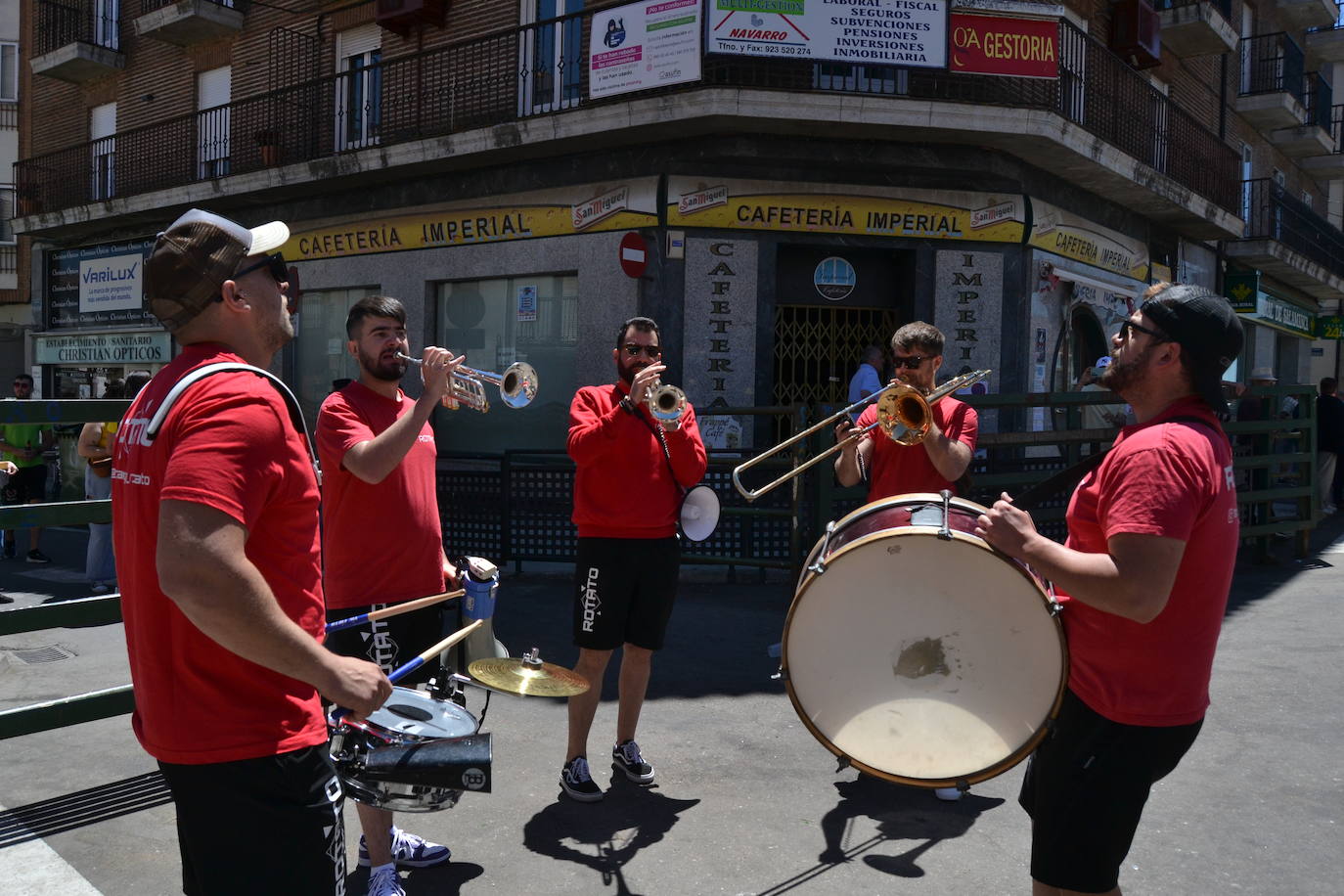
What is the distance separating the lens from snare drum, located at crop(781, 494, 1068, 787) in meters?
2.73

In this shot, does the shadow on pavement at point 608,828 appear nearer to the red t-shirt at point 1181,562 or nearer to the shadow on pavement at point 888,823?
the shadow on pavement at point 888,823

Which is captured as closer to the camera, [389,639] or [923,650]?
[923,650]

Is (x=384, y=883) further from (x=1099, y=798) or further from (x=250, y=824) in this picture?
(x=1099, y=798)

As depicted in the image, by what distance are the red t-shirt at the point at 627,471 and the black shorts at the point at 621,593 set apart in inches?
2.5

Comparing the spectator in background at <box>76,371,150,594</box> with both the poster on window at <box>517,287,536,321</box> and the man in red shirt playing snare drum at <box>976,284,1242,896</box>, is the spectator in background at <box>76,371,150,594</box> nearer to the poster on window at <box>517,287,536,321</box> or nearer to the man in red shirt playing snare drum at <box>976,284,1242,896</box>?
the poster on window at <box>517,287,536,321</box>

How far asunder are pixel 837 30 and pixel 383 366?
10.0m

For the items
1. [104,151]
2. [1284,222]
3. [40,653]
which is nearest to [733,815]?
[40,653]

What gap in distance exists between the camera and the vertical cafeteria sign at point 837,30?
39.4 feet

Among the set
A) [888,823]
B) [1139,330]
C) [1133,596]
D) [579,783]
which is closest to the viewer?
[1133,596]

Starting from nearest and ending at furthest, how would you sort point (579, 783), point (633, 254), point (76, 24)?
point (579, 783), point (633, 254), point (76, 24)

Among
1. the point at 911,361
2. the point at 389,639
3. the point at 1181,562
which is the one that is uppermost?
the point at 911,361

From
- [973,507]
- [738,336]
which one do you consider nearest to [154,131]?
[738,336]

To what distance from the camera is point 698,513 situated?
450cm

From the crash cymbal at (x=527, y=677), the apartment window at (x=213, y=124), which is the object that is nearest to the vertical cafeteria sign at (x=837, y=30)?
the crash cymbal at (x=527, y=677)
